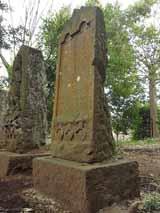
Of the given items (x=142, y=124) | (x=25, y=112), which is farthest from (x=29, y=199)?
(x=142, y=124)

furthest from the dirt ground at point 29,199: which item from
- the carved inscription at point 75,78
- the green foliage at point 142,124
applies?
the green foliage at point 142,124

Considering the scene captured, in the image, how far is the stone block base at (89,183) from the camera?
86.1 inches

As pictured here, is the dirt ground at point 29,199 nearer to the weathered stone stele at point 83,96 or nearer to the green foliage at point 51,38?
the weathered stone stele at point 83,96

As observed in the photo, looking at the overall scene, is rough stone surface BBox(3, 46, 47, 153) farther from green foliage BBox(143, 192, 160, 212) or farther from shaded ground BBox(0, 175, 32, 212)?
green foliage BBox(143, 192, 160, 212)

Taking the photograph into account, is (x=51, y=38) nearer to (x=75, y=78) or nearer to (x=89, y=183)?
(x=75, y=78)

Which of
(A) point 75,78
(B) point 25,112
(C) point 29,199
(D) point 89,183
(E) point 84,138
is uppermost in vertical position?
(A) point 75,78

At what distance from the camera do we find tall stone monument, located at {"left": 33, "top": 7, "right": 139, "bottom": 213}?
88.7 inches

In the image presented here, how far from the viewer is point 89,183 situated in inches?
86.0

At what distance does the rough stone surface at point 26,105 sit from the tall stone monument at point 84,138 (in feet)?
3.03

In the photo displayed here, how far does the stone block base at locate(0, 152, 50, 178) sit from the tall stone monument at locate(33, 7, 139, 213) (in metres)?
0.75

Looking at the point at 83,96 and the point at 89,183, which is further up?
the point at 83,96

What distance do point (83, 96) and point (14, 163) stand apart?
148 cm

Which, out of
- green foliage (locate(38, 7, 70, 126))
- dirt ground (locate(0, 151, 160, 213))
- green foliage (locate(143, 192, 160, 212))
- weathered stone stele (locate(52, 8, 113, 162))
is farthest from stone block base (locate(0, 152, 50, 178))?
green foliage (locate(38, 7, 70, 126))

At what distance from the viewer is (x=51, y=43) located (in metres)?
10.8
